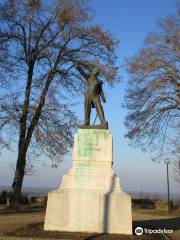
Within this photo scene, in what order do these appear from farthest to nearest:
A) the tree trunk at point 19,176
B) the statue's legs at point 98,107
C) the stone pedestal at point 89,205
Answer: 1. the tree trunk at point 19,176
2. the statue's legs at point 98,107
3. the stone pedestal at point 89,205

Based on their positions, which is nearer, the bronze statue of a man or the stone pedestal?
the stone pedestal

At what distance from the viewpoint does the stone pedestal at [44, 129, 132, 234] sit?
11797 mm

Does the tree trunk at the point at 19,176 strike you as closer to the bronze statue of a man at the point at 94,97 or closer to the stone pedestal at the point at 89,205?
the bronze statue of a man at the point at 94,97

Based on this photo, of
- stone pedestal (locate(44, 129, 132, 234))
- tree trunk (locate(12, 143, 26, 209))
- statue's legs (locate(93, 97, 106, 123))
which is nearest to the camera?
stone pedestal (locate(44, 129, 132, 234))

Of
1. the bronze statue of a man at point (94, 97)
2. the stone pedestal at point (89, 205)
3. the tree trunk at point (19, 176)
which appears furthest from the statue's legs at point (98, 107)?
the tree trunk at point (19, 176)

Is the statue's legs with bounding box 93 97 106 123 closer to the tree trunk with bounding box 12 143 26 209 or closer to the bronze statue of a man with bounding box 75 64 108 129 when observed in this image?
the bronze statue of a man with bounding box 75 64 108 129

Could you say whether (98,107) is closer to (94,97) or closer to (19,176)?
(94,97)

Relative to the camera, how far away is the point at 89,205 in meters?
11.9

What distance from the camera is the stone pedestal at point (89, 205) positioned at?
11797 mm

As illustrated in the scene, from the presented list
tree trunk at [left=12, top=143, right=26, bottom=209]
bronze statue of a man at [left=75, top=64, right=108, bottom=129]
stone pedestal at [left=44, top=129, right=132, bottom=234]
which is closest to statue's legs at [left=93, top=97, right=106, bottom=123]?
bronze statue of a man at [left=75, top=64, right=108, bottom=129]

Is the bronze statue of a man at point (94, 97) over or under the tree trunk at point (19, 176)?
over

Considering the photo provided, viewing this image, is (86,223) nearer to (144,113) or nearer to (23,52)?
(144,113)

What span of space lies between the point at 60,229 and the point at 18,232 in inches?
49.8

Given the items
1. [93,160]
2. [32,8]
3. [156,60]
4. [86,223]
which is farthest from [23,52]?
[86,223]
